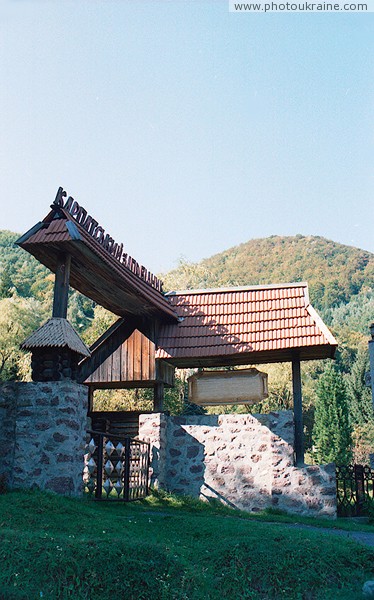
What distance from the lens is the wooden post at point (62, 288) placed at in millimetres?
9344

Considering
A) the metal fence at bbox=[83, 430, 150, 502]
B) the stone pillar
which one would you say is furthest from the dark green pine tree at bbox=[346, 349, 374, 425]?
the metal fence at bbox=[83, 430, 150, 502]

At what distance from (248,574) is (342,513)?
284 inches

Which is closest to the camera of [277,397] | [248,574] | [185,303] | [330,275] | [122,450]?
[248,574]

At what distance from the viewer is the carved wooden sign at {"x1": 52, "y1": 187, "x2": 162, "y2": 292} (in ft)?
32.2

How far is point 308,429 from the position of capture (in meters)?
33.2

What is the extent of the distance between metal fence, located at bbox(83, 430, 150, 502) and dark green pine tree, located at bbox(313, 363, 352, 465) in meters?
16.5

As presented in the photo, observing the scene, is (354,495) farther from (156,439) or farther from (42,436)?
(42,436)

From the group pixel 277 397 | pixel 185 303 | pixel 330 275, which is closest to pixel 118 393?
pixel 277 397

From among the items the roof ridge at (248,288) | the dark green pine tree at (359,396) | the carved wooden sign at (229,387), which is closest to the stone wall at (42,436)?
the carved wooden sign at (229,387)

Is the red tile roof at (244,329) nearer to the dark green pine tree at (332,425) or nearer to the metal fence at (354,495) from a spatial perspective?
the metal fence at (354,495)

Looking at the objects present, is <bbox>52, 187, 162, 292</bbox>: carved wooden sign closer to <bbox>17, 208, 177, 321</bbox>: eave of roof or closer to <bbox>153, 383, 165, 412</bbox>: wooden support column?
<bbox>17, 208, 177, 321</bbox>: eave of roof

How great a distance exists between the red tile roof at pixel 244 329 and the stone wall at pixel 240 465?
129 cm

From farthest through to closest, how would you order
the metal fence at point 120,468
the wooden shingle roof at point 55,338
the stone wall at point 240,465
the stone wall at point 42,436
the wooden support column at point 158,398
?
the wooden support column at point 158,398 → the stone wall at point 240,465 → the metal fence at point 120,468 → the wooden shingle roof at point 55,338 → the stone wall at point 42,436

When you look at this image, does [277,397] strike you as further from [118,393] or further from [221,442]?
[221,442]
